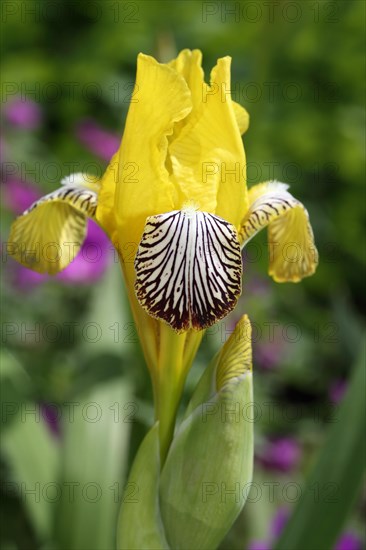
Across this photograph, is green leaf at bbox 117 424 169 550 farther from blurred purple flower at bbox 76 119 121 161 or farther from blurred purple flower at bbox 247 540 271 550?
blurred purple flower at bbox 76 119 121 161

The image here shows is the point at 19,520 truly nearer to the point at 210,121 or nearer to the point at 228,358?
the point at 228,358

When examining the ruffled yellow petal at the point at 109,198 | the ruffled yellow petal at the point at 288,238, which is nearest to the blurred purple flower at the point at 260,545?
the ruffled yellow petal at the point at 288,238

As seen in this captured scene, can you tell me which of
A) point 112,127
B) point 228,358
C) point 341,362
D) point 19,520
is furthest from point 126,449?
point 112,127

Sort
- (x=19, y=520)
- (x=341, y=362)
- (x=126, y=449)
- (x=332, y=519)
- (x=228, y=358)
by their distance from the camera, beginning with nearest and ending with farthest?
(x=228, y=358) < (x=332, y=519) < (x=126, y=449) < (x=19, y=520) < (x=341, y=362)

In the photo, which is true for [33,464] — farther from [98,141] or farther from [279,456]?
[98,141]

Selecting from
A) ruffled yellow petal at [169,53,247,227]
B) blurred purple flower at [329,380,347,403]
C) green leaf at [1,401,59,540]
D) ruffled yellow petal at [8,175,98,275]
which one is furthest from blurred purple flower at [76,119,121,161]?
ruffled yellow petal at [169,53,247,227]

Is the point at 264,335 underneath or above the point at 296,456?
above

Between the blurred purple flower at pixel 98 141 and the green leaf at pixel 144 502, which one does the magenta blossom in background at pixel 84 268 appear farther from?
the green leaf at pixel 144 502
